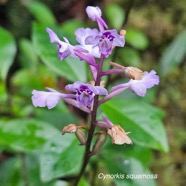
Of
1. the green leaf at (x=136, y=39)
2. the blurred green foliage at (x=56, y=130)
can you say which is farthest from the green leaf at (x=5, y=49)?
the green leaf at (x=136, y=39)

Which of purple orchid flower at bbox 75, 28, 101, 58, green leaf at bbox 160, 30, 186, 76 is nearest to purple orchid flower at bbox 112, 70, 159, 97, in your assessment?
purple orchid flower at bbox 75, 28, 101, 58

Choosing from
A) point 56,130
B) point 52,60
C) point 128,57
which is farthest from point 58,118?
point 128,57

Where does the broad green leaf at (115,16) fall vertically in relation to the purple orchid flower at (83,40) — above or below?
below

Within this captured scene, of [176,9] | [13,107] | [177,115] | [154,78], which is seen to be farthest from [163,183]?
[154,78]

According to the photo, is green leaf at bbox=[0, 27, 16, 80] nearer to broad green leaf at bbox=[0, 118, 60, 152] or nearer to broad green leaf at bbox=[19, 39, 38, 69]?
broad green leaf at bbox=[0, 118, 60, 152]

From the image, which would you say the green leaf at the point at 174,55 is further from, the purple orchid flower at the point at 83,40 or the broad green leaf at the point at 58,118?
the purple orchid flower at the point at 83,40
